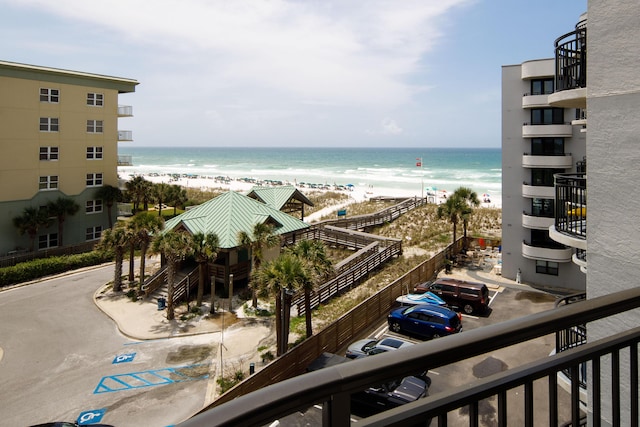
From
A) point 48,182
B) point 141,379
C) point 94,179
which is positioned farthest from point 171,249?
point 94,179

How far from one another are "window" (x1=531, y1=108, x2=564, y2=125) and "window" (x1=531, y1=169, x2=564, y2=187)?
2737 mm

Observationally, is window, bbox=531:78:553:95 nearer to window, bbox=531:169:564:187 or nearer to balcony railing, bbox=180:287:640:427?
window, bbox=531:169:564:187

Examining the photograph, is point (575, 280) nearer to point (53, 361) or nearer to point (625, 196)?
point (625, 196)

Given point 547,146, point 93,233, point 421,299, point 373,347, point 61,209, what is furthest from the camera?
point 93,233

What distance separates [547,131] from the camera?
24578 mm

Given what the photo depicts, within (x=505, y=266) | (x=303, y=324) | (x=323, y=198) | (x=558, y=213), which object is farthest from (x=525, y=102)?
(x=323, y=198)

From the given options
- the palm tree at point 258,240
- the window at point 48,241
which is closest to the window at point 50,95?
the window at point 48,241

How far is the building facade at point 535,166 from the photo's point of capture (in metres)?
24.4

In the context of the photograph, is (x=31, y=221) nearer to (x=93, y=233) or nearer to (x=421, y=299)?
(x=93, y=233)

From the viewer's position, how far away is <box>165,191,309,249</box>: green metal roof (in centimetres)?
2431

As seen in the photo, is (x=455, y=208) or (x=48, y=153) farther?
(x=48, y=153)

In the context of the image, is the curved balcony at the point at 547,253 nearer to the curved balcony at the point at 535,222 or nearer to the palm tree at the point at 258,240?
the curved balcony at the point at 535,222

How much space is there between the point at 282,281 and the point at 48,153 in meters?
27.5

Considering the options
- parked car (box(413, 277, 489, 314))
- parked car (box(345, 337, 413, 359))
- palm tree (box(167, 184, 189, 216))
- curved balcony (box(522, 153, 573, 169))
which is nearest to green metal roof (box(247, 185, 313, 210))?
palm tree (box(167, 184, 189, 216))
